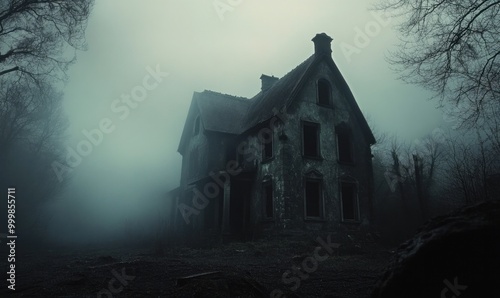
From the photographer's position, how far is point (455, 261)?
261 centimetres

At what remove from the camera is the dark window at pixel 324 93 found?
1792cm

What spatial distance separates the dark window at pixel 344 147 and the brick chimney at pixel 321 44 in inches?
197

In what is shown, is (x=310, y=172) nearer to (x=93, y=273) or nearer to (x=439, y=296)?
(x=93, y=273)

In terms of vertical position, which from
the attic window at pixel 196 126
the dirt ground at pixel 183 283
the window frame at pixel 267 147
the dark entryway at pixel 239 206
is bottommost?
the dirt ground at pixel 183 283

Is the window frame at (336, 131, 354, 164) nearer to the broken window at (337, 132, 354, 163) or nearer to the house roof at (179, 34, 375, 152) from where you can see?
the broken window at (337, 132, 354, 163)

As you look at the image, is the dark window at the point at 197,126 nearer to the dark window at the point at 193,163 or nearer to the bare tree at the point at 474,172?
the dark window at the point at 193,163

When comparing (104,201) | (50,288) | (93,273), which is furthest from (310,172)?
(104,201)

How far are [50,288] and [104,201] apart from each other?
40.1 m

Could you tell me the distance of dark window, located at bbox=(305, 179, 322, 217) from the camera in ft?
52.1

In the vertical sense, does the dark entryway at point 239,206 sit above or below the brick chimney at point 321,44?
below

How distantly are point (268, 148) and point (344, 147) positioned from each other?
14.9ft

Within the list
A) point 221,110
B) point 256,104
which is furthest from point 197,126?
point 256,104

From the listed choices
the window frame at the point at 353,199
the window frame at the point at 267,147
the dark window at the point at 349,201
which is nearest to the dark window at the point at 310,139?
the window frame at the point at 267,147

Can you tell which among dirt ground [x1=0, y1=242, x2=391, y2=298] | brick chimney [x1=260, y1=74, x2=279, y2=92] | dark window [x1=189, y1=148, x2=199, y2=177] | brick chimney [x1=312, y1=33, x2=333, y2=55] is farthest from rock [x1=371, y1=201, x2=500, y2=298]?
brick chimney [x1=260, y1=74, x2=279, y2=92]
